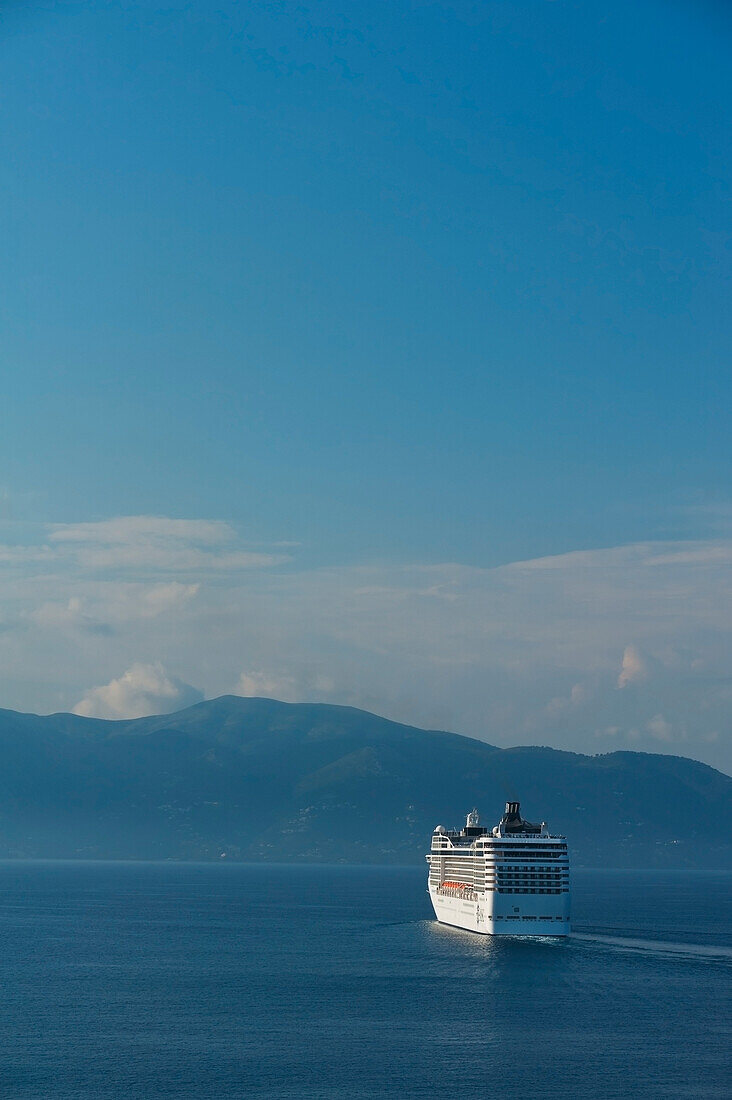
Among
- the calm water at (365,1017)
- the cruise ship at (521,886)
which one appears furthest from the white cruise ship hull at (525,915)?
the calm water at (365,1017)

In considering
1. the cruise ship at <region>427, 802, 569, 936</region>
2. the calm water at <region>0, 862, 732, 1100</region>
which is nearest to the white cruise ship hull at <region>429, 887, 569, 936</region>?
the cruise ship at <region>427, 802, 569, 936</region>

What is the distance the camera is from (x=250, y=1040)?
83188 mm

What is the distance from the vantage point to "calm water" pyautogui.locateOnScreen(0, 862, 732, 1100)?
241 ft

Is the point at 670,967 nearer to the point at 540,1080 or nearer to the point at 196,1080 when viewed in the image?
the point at 540,1080

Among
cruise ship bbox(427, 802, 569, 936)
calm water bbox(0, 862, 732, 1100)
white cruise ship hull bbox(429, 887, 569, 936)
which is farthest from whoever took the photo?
cruise ship bbox(427, 802, 569, 936)

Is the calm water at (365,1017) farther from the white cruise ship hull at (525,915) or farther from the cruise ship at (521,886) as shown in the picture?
the cruise ship at (521,886)

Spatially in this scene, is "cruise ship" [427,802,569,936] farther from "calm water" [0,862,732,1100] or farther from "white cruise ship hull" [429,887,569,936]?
"calm water" [0,862,732,1100]

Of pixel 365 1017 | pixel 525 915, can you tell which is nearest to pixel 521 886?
pixel 525 915

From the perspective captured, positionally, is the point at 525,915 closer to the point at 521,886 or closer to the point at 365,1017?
the point at 521,886

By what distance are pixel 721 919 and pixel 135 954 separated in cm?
9983

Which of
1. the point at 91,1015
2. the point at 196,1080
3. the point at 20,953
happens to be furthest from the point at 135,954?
the point at 196,1080

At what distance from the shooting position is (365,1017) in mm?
91062

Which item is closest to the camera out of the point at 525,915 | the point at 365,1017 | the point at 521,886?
the point at 365,1017

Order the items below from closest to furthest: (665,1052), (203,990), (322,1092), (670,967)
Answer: (322,1092) < (665,1052) < (203,990) < (670,967)
